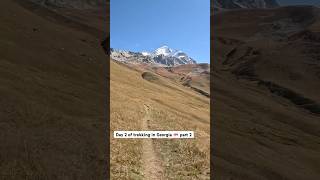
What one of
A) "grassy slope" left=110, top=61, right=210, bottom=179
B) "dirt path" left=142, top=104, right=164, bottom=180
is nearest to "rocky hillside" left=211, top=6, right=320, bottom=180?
"grassy slope" left=110, top=61, right=210, bottom=179

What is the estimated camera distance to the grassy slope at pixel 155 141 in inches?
1345

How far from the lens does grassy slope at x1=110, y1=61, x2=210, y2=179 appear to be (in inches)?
1345
